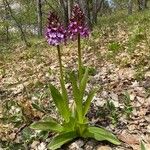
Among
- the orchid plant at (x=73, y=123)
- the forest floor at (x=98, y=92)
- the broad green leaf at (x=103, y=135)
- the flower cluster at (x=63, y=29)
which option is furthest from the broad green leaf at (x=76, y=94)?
the flower cluster at (x=63, y=29)

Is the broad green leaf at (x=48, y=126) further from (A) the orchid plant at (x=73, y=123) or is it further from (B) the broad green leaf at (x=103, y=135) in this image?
(B) the broad green leaf at (x=103, y=135)

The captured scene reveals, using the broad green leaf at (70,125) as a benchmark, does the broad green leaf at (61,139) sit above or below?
below

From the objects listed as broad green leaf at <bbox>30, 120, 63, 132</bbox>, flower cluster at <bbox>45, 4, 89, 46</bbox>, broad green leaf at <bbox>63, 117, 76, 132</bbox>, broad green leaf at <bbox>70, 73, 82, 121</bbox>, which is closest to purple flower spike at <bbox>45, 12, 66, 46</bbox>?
flower cluster at <bbox>45, 4, 89, 46</bbox>

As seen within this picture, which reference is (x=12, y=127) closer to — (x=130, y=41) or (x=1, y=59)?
(x=130, y=41)

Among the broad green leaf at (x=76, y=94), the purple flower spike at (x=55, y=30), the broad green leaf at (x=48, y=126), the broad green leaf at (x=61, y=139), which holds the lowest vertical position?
the broad green leaf at (x=61, y=139)

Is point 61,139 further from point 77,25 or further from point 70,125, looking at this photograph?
point 77,25

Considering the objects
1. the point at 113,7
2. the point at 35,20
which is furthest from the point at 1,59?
the point at 113,7
